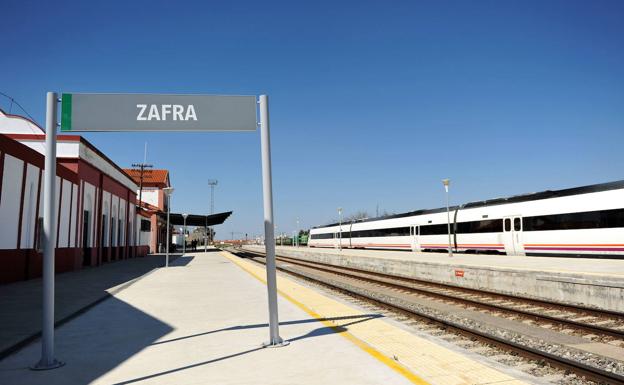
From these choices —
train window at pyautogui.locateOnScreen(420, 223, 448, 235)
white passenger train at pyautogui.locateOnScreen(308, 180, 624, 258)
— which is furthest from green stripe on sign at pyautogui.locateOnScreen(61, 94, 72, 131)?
train window at pyautogui.locateOnScreen(420, 223, 448, 235)

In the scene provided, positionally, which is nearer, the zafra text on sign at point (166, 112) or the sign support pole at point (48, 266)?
the sign support pole at point (48, 266)

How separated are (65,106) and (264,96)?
252 cm

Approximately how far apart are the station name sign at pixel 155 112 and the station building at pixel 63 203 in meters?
11.1

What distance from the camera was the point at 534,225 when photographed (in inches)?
857

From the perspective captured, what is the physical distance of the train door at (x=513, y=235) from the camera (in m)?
22.8

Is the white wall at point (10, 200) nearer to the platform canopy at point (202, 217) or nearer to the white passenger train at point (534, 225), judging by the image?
the white passenger train at point (534, 225)

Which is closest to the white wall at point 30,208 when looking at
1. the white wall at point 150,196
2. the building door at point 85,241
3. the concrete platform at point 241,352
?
the building door at point 85,241

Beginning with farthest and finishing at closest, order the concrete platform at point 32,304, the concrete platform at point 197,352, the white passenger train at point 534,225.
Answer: the white passenger train at point 534,225, the concrete platform at point 32,304, the concrete platform at point 197,352

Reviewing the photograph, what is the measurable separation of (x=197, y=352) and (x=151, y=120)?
118 inches

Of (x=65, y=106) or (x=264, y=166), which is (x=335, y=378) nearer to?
(x=264, y=166)

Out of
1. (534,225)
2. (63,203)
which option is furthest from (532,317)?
(63,203)

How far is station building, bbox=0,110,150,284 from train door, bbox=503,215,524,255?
21018 millimetres

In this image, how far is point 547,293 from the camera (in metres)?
12.5

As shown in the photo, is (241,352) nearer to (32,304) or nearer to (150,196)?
(32,304)
